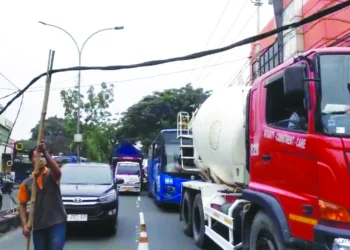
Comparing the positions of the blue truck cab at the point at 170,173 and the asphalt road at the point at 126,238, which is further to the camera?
the blue truck cab at the point at 170,173

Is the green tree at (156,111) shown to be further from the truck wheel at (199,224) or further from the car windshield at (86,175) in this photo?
the truck wheel at (199,224)

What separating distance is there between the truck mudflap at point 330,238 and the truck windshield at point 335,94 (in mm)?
794

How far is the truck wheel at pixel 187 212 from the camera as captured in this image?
10462mm

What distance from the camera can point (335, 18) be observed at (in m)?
17.5

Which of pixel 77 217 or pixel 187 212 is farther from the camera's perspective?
pixel 187 212

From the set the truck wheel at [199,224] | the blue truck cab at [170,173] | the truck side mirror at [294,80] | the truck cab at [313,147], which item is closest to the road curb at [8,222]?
the truck wheel at [199,224]

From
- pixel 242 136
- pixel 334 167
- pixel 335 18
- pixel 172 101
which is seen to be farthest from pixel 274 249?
pixel 172 101

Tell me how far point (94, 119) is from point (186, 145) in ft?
102

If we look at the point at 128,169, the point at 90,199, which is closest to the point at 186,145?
the point at 90,199

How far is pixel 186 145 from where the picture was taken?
11859mm

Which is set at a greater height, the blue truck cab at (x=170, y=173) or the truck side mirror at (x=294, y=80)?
the truck side mirror at (x=294, y=80)

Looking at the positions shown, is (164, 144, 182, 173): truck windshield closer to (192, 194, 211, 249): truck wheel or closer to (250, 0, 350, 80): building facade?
(250, 0, 350, 80): building facade

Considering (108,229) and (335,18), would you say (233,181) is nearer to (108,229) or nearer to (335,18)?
(108,229)

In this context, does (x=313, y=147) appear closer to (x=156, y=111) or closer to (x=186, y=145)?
(x=186, y=145)
